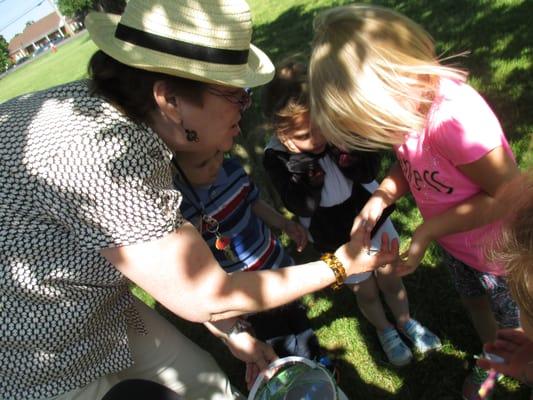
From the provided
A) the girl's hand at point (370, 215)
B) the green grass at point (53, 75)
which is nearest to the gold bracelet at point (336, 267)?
the girl's hand at point (370, 215)

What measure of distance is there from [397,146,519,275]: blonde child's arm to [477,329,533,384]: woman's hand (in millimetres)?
433

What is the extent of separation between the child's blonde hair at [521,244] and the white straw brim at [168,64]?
3.08 ft

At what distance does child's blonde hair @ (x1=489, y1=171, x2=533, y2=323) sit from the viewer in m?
1.16

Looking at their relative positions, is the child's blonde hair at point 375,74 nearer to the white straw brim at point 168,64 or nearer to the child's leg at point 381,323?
the white straw brim at point 168,64

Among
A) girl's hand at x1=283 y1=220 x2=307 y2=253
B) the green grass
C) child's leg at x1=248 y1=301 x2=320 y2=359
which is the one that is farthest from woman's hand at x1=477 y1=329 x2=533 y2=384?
the green grass

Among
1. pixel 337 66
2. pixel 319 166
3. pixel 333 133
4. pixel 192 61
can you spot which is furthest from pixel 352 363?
pixel 192 61

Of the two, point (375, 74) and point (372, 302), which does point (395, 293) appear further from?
point (375, 74)

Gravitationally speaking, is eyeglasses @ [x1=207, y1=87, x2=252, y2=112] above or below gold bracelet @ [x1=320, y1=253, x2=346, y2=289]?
above

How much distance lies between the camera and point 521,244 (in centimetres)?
118

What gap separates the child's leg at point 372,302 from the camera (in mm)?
2643

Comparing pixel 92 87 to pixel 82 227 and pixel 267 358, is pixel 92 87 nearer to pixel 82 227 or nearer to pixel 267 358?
pixel 82 227

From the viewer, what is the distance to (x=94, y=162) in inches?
50.9

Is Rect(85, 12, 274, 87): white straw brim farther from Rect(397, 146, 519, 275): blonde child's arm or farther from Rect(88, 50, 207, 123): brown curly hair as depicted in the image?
Rect(397, 146, 519, 275): blonde child's arm

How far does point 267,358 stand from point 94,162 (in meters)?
1.32
